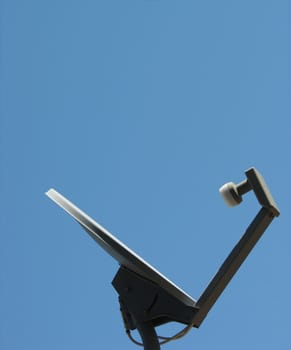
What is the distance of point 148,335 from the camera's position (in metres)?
5.42

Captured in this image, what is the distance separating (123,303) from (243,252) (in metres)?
1.12

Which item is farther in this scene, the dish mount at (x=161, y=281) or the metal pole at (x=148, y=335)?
the metal pole at (x=148, y=335)

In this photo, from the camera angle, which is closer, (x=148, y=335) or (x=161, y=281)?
(x=161, y=281)

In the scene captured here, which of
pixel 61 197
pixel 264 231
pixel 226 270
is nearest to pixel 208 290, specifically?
pixel 226 270

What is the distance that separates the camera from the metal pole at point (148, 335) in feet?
17.7

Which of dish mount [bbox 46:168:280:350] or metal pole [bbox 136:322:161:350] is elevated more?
dish mount [bbox 46:168:280:350]

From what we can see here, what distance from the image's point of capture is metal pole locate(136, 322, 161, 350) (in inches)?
212

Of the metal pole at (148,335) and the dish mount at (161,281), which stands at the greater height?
the dish mount at (161,281)

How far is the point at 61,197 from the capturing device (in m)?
5.87

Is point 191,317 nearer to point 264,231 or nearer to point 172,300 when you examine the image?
point 172,300

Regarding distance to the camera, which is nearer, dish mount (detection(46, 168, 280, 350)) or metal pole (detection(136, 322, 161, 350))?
dish mount (detection(46, 168, 280, 350))

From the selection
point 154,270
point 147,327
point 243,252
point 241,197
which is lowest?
point 147,327

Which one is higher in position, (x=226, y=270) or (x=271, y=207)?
(x=271, y=207)

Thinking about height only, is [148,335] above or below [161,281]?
below
